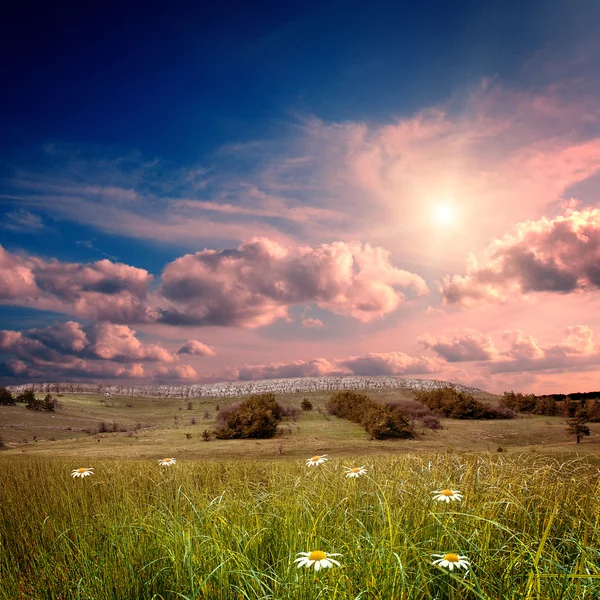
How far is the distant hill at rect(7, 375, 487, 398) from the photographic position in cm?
4628

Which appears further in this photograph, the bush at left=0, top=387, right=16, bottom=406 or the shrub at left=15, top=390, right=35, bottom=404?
the shrub at left=15, top=390, right=35, bottom=404

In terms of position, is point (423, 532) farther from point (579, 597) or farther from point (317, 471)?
point (317, 471)

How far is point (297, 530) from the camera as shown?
3.74 m

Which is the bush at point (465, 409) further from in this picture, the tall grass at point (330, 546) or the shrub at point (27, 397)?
the shrub at point (27, 397)

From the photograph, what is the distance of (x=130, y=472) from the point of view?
896 cm

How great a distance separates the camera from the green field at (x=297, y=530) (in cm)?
285

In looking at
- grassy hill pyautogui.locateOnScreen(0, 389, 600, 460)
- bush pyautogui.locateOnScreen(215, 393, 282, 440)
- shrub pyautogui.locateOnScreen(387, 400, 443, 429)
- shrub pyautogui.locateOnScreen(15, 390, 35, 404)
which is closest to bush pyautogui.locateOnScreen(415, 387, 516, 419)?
grassy hill pyautogui.locateOnScreen(0, 389, 600, 460)

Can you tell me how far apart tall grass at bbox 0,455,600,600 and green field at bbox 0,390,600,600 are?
2 centimetres

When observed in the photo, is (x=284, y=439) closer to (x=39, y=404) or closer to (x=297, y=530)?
(x=297, y=530)

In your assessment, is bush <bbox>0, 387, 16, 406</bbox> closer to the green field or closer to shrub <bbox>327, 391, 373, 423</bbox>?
the green field

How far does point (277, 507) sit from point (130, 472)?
5495 mm

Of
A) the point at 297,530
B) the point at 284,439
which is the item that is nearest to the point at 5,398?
the point at 284,439

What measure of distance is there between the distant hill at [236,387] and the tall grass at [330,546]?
40249mm

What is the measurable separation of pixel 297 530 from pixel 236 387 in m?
48.8
